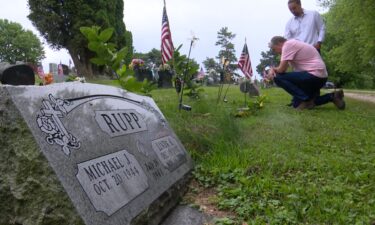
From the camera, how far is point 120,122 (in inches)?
99.9

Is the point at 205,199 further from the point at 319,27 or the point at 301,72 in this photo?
the point at 319,27

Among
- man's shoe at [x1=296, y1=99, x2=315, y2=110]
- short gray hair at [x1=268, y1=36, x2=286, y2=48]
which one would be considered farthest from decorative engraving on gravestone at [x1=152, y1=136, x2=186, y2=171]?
man's shoe at [x1=296, y1=99, x2=315, y2=110]

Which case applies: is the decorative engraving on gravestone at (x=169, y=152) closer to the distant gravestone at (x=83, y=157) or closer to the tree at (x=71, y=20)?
the distant gravestone at (x=83, y=157)

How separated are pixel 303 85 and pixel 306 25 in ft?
3.48

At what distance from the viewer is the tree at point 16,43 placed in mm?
57812

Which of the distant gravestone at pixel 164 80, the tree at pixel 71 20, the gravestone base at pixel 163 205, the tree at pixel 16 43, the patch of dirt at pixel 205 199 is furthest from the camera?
the tree at pixel 16 43

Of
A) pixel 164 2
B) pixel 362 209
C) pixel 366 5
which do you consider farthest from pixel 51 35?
pixel 362 209

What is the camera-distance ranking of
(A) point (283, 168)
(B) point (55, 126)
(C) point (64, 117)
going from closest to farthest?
(B) point (55, 126)
(C) point (64, 117)
(A) point (283, 168)

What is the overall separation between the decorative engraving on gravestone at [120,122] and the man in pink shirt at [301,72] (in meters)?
4.10

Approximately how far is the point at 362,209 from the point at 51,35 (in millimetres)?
27311

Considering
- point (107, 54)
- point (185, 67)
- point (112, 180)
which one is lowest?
point (112, 180)

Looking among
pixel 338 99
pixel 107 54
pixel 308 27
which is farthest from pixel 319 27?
pixel 107 54

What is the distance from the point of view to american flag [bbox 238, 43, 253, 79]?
26.7 ft

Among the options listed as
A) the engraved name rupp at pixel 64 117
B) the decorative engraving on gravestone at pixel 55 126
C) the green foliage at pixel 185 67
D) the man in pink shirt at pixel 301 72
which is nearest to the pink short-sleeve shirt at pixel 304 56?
the man in pink shirt at pixel 301 72
